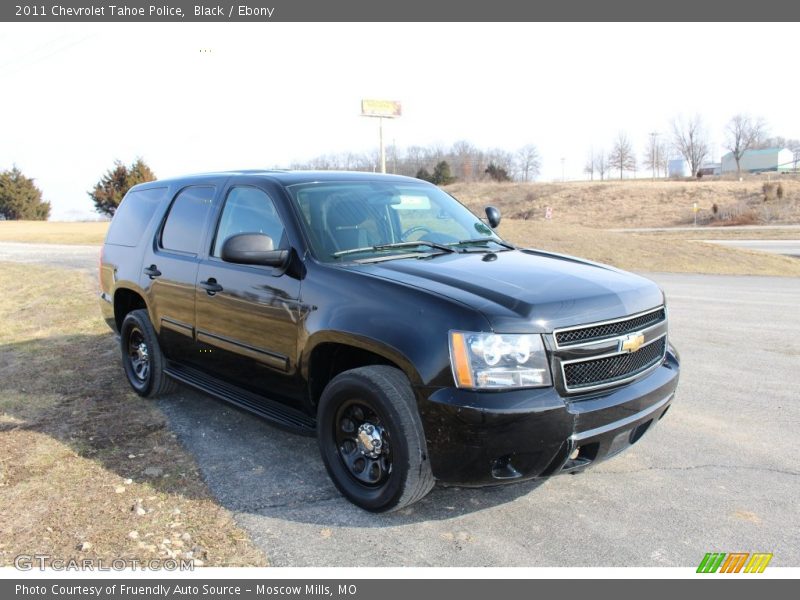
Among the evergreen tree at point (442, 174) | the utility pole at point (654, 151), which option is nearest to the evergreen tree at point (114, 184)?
the evergreen tree at point (442, 174)

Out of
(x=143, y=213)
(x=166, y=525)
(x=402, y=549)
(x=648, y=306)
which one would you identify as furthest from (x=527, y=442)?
(x=143, y=213)

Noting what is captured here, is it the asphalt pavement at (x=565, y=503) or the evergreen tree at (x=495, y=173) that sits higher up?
the evergreen tree at (x=495, y=173)

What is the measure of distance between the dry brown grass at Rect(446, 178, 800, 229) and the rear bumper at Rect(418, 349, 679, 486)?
45.4 meters

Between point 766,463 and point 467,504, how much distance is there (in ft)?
6.62

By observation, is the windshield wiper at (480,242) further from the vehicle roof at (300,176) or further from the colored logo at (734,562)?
the colored logo at (734,562)

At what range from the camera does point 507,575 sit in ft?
9.67

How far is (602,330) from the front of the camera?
10.8 feet

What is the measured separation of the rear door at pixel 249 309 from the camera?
153 inches

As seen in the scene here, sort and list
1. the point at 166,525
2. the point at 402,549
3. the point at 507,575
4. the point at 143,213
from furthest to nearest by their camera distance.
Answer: the point at 143,213 → the point at 166,525 → the point at 402,549 → the point at 507,575

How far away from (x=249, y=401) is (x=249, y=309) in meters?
0.64

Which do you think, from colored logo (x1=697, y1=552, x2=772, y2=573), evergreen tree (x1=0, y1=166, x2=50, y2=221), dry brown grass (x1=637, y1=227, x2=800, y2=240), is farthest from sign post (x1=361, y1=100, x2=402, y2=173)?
colored logo (x1=697, y1=552, x2=772, y2=573)

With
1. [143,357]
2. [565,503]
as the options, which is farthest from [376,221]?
[143,357]

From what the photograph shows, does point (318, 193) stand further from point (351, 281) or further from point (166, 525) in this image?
point (166, 525)

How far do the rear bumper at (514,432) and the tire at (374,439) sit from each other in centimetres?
11
